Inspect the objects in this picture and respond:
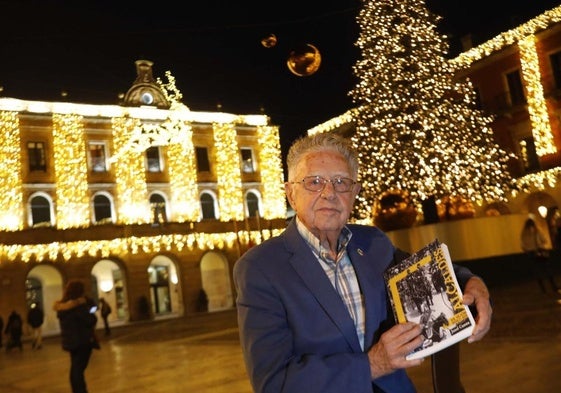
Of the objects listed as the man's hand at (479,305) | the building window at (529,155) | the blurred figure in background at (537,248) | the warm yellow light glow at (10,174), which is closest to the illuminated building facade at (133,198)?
the warm yellow light glow at (10,174)

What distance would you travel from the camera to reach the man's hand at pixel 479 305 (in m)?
1.94

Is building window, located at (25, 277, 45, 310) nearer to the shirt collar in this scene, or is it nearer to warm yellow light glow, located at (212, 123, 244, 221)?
warm yellow light glow, located at (212, 123, 244, 221)

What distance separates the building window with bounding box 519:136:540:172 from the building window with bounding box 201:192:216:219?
17.9 m

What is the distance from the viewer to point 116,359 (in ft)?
42.9

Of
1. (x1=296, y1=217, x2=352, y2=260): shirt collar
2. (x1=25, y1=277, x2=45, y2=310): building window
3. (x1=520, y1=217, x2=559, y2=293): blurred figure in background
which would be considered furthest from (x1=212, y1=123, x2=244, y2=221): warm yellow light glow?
(x1=296, y1=217, x2=352, y2=260): shirt collar

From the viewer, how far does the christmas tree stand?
18.5m

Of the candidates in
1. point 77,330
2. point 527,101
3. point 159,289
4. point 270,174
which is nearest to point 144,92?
point 270,174

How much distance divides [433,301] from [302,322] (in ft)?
1.55

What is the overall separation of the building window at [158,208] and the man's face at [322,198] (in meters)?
31.4

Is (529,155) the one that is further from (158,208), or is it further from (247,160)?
(158,208)

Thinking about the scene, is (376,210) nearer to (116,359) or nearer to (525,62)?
(116,359)

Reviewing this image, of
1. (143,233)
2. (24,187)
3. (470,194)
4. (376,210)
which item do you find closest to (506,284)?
(470,194)

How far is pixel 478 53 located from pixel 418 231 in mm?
16599

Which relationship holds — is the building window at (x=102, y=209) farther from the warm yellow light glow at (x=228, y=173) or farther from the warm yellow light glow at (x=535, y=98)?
the warm yellow light glow at (x=535, y=98)
